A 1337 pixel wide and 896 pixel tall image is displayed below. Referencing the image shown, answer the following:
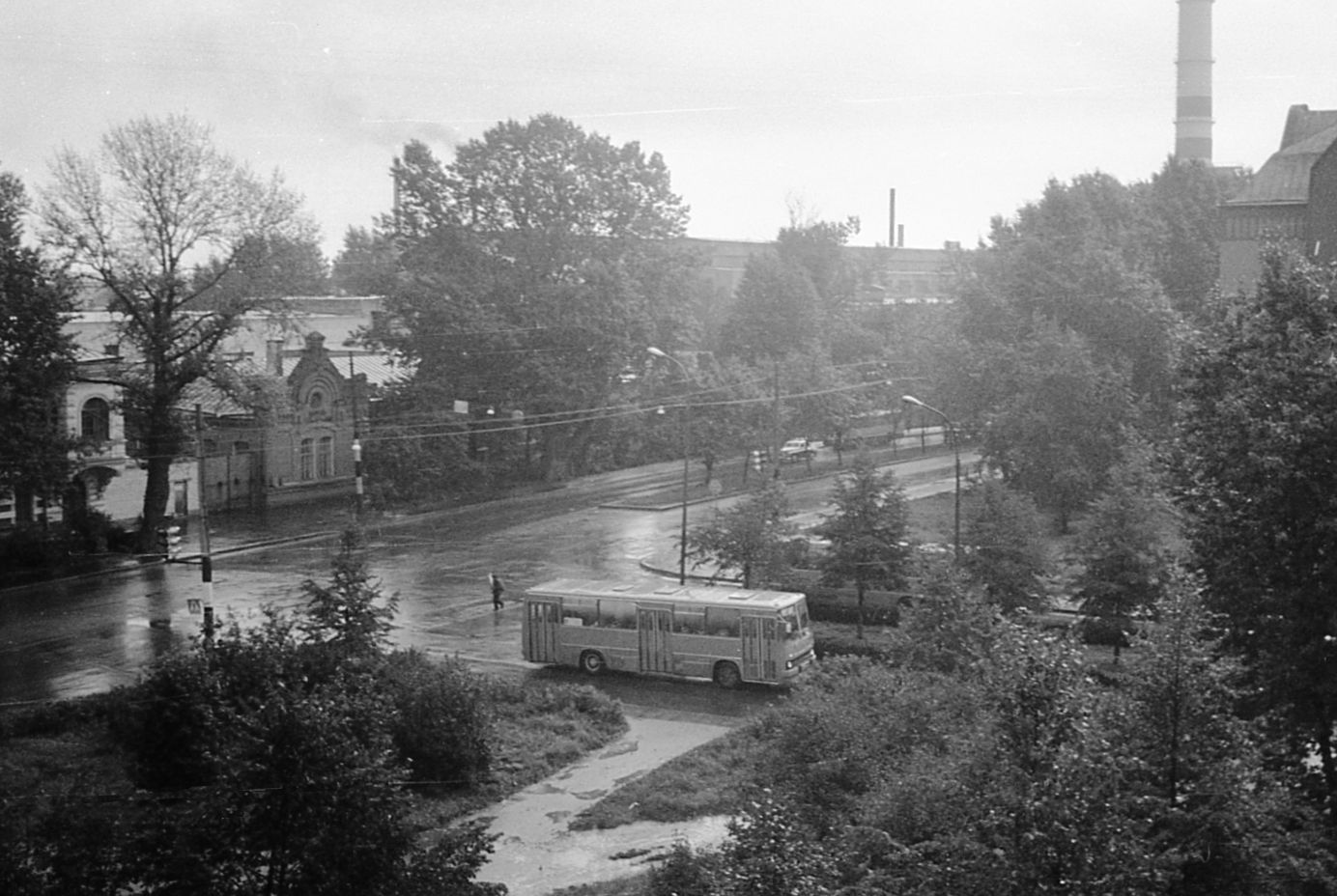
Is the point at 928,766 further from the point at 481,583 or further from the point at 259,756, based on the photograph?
the point at 481,583

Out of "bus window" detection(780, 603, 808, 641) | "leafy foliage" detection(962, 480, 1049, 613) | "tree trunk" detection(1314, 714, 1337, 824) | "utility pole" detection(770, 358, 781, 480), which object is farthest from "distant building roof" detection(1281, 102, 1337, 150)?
"tree trunk" detection(1314, 714, 1337, 824)

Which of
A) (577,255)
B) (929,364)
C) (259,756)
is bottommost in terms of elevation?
(259,756)

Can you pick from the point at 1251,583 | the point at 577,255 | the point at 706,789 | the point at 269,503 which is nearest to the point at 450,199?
the point at 577,255

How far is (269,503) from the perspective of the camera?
87.1 ft

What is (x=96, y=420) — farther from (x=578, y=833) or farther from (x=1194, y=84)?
(x=1194, y=84)

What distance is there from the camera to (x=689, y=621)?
781 inches

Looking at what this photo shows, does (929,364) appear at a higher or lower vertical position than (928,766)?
higher

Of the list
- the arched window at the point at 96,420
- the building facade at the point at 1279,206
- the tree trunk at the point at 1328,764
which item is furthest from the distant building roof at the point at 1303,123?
the arched window at the point at 96,420

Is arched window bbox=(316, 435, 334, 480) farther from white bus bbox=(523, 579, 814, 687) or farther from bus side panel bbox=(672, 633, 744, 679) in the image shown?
bus side panel bbox=(672, 633, 744, 679)

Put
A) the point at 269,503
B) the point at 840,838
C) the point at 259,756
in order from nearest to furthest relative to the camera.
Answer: the point at 259,756 < the point at 840,838 < the point at 269,503

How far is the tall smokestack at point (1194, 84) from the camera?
97.9 ft

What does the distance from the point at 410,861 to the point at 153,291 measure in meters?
17.7

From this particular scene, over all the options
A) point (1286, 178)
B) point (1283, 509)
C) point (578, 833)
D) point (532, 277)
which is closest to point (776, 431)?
point (532, 277)

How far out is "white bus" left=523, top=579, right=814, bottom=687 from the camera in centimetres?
1945
